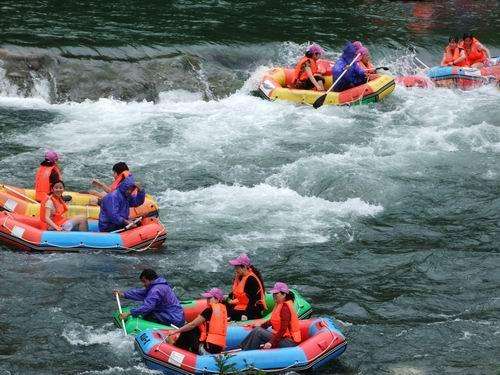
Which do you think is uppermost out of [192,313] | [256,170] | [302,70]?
[302,70]

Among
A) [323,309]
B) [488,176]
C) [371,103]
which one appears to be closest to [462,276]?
[323,309]

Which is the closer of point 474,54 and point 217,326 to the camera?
point 217,326

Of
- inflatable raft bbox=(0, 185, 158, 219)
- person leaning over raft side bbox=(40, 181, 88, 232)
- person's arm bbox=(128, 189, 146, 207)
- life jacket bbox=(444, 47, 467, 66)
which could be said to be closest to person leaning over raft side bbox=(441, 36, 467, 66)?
life jacket bbox=(444, 47, 467, 66)

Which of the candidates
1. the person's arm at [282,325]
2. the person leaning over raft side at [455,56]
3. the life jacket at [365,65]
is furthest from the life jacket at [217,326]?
the person leaning over raft side at [455,56]

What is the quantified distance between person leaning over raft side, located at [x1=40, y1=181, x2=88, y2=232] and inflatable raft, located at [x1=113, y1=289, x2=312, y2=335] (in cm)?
251

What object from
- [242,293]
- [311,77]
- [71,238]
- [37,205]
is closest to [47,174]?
[37,205]

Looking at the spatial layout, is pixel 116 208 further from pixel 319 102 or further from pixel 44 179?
pixel 319 102

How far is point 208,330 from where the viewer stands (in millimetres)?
9758

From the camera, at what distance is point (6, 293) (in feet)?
37.9

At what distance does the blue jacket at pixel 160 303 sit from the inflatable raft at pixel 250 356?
0.41 m

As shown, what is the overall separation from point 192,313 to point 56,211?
3.17m

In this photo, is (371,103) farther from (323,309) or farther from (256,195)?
(323,309)

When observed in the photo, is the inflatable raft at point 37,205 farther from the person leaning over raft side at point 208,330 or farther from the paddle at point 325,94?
the paddle at point 325,94

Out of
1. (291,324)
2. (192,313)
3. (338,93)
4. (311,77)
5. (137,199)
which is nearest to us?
(291,324)
